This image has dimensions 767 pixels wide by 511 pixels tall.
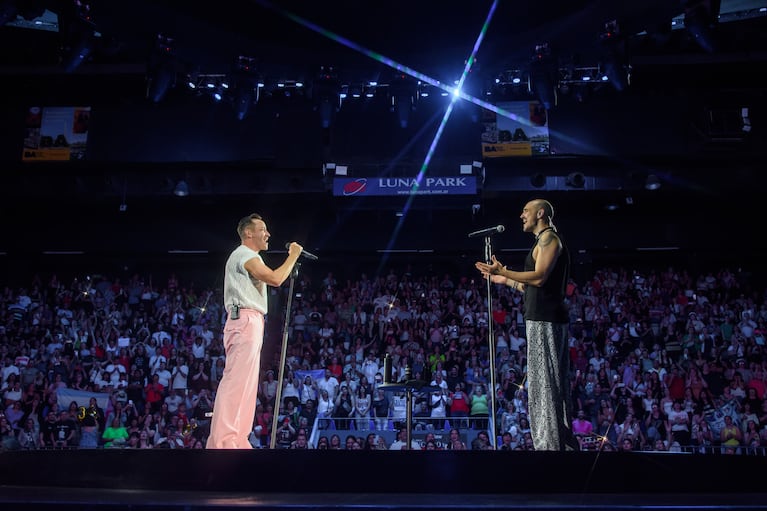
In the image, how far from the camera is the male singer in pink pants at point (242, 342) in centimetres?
390

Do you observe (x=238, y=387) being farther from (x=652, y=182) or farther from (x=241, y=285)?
(x=652, y=182)

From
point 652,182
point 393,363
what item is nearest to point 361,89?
point 393,363

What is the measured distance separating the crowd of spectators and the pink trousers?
11.0 ft

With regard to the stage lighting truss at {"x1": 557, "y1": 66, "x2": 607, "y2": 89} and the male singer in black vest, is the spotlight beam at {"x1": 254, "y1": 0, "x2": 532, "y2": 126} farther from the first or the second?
the male singer in black vest

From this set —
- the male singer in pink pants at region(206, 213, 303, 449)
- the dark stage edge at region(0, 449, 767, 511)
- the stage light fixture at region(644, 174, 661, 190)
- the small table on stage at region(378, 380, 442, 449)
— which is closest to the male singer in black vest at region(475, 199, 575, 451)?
the small table on stage at region(378, 380, 442, 449)

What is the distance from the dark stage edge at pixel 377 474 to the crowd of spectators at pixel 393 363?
4.96 m

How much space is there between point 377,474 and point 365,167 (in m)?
11.2

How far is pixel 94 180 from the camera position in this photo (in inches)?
552

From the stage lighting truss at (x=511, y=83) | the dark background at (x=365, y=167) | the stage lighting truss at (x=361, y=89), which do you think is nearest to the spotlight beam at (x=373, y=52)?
the dark background at (x=365, y=167)

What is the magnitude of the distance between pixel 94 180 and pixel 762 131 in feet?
50.4

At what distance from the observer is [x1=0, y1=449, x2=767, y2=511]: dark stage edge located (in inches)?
88.7

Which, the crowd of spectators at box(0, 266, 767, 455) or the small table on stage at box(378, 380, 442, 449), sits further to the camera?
the crowd of spectators at box(0, 266, 767, 455)

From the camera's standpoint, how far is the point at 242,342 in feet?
13.3

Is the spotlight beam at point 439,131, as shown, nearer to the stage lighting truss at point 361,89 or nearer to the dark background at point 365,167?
the dark background at point 365,167
